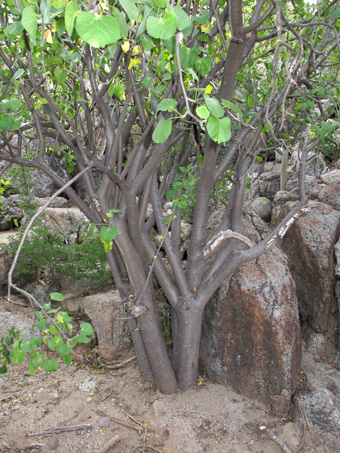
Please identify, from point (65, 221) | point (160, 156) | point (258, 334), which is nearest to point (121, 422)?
point (258, 334)

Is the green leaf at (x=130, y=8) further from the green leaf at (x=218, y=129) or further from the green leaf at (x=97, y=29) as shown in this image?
the green leaf at (x=218, y=129)

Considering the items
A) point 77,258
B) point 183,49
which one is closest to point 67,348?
point 183,49

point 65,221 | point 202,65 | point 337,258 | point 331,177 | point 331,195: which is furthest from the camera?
point 65,221

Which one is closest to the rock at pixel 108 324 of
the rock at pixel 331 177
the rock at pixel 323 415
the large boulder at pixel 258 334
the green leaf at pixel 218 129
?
the large boulder at pixel 258 334

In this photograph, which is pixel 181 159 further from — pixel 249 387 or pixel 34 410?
pixel 34 410

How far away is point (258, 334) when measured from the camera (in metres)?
3.30

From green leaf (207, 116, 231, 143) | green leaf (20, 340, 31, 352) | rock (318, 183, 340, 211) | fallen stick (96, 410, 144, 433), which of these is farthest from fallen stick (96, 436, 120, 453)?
rock (318, 183, 340, 211)

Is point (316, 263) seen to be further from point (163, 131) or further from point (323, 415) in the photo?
point (163, 131)

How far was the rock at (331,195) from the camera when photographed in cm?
483

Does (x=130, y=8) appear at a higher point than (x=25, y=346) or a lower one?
higher

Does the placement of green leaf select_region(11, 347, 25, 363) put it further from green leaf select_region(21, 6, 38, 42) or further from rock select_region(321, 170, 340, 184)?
rock select_region(321, 170, 340, 184)

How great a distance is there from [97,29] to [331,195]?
445 cm

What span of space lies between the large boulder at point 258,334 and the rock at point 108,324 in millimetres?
1058

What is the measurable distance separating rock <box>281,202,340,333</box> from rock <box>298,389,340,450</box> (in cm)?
101
